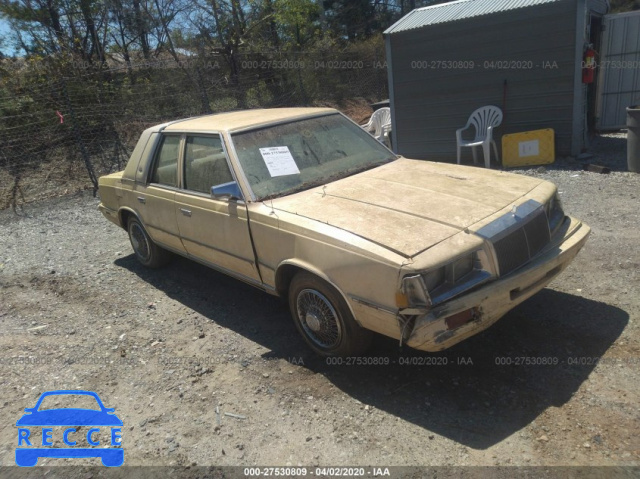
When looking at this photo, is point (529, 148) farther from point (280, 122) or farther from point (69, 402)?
point (69, 402)

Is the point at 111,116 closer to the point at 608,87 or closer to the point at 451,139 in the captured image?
the point at 451,139

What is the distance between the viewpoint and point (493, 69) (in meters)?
8.78

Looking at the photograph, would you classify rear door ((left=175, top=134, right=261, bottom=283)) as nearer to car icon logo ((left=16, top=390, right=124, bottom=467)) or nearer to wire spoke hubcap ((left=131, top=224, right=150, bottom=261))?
wire spoke hubcap ((left=131, top=224, right=150, bottom=261))

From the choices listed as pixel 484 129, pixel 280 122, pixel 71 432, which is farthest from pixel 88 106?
pixel 71 432

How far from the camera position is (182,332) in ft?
14.0

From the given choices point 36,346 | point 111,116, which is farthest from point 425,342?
point 111,116

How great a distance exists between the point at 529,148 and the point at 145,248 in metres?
6.58

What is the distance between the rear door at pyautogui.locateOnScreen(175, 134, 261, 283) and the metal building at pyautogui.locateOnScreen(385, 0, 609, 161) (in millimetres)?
6457

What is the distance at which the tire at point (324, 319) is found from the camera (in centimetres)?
321

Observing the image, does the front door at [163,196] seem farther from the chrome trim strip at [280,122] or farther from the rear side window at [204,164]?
the chrome trim strip at [280,122]

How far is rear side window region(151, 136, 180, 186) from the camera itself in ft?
15.3

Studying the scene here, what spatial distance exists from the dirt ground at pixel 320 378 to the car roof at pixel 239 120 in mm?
1651

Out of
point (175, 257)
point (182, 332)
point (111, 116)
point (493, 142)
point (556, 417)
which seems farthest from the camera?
point (111, 116)

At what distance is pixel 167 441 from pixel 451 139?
8270 mm
